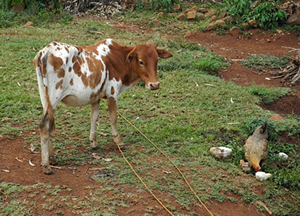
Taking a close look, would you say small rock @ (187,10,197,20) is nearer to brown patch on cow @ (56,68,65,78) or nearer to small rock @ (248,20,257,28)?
small rock @ (248,20,257,28)

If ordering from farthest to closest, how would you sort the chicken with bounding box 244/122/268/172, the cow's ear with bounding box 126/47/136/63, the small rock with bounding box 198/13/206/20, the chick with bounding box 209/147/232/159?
the small rock with bounding box 198/13/206/20 < the chick with bounding box 209/147/232/159 < the chicken with bounding box 244/122/268/172 < the cow's ear with bounding box 126/47/136/63

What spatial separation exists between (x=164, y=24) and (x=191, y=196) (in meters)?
9.41

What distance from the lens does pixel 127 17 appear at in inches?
576

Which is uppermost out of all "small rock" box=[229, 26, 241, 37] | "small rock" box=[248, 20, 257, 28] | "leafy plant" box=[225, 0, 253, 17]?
"leafy plant" box=[225, 0, 253, 17]

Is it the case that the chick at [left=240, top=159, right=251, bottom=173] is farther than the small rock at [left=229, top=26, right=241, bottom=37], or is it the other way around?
the small rock at [left=229, top=26, right=241, bottom=37]

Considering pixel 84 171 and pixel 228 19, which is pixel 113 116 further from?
pixel 228 19

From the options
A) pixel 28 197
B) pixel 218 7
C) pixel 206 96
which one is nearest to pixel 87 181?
pixel 28 197

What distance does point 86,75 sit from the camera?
566cm

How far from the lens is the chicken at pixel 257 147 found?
6391 millimetres

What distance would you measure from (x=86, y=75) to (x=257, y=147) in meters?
2.81

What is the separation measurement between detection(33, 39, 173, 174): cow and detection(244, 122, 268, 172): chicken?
1.77 m

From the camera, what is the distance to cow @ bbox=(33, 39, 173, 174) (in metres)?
5.29

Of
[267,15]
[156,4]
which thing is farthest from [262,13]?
[156,4]

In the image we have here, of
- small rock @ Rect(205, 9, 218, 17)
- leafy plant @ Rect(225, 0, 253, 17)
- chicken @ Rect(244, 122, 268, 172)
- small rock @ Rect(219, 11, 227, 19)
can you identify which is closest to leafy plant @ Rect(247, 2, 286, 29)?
leafy plant @ Rect(225, 0, 253, 17)
